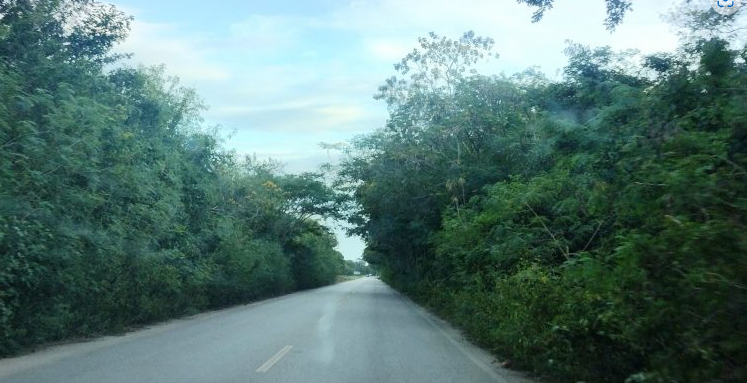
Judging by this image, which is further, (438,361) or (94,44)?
(94,44)

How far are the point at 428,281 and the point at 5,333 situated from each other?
20.2 m

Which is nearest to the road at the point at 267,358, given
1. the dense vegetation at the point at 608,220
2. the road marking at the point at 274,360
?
the road marking at the point at 274,360

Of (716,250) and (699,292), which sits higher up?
(716,250)

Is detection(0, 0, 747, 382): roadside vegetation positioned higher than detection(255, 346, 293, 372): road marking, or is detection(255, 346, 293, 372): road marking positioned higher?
detection(0, 0, 747, 382): roadside vegetation

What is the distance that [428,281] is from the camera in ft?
95.2

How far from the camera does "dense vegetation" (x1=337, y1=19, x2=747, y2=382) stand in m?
5.40

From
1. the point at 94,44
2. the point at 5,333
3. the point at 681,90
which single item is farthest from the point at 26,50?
the point at 681,90

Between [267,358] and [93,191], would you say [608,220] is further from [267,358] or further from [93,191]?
[93,191]

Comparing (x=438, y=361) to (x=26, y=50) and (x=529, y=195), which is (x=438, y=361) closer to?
(x=529, y=195)

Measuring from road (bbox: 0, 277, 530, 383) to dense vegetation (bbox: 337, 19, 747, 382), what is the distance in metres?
1.26

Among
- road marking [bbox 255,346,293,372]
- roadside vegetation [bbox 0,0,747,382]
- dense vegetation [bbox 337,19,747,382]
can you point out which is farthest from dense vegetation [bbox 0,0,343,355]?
dense vegetation [bbox 337,19,747,382]

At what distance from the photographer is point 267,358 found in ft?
34.9

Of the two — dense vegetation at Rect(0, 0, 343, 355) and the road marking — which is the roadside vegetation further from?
the road marking

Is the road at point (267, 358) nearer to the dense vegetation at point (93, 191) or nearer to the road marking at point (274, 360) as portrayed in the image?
the road marking at point (274, 360)
